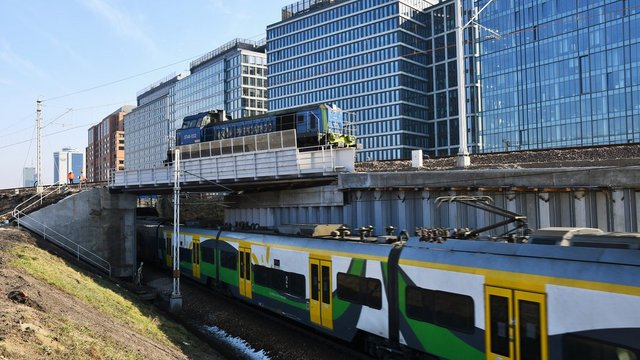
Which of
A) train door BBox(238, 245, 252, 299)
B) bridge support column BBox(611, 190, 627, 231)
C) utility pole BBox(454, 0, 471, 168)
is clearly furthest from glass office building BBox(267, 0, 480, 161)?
bridge support column BBox(611, 190, 627, 231)

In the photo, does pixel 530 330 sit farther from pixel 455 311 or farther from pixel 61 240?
pixel 61 240

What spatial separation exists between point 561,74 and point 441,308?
282 feet

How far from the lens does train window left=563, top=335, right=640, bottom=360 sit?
801 centimetres

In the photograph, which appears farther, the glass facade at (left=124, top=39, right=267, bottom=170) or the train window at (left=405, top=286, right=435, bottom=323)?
the glass facade at (left=124, top=39, right=267, bottom=170)

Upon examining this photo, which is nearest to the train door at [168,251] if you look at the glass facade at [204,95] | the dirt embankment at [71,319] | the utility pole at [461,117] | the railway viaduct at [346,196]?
the railway viaduct at [346,196]

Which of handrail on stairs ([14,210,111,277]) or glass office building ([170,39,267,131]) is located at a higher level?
glass office building ([170,39,267,131])

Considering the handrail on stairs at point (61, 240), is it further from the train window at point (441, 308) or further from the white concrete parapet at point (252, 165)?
the train window at point (441, 308)

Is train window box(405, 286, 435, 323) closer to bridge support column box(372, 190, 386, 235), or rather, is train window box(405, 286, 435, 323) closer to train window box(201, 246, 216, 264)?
bridge support column box(372, 190, 386, 235)

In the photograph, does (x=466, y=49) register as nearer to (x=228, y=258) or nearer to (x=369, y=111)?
(x=369, y=111)

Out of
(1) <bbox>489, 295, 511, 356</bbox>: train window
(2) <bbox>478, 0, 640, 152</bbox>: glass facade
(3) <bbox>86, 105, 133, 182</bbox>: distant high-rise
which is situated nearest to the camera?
(1) <bbox>489, 295, 511, 356</bbox>: train window

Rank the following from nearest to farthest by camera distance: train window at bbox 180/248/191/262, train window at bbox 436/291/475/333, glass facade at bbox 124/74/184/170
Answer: train window at bbox 436/291/475/333 < train window at bbox 180/248/191/262 < glass facade at bbox 124/74/184/170

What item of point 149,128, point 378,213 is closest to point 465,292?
point 378,213

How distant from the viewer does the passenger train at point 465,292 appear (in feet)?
27.8

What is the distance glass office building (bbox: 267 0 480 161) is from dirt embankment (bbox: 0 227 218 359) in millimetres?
83886
